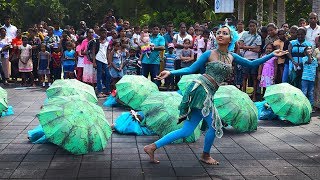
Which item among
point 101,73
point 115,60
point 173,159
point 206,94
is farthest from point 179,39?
point 206,94

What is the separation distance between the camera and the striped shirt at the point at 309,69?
10.6 metres

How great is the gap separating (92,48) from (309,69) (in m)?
5.73

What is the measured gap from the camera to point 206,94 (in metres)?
6.12

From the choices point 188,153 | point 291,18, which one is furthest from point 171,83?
point 291,18

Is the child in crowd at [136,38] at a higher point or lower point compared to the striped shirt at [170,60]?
higher

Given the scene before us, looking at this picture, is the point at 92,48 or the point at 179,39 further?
the point at 179,39

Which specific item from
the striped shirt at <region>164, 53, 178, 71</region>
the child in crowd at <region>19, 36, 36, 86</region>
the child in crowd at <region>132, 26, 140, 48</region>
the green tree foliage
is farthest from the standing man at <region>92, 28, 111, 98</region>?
the green tree foliage

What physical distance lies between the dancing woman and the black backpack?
682 centimetres

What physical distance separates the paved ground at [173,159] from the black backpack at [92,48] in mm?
4459

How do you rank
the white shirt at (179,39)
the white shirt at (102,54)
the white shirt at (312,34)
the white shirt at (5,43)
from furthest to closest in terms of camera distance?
1. the white shirt at (5,43)
2. the white shirt at (179,39)
3. the white shirt at (102,54)
4. the white shirt at (312,34)

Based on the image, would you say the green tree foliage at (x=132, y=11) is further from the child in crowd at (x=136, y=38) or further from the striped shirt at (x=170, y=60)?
the striped shirt at (x=170, y=60)

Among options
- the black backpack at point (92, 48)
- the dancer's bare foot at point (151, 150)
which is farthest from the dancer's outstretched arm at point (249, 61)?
the black backpack at point (92, 48)

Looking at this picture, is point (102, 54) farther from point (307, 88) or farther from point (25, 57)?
point (307, 88)

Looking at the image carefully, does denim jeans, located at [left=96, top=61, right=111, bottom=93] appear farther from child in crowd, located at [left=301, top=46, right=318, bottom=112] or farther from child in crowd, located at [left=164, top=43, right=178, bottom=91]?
child in crowd, located at [left=301, top=46, right=318, bottom=112]
